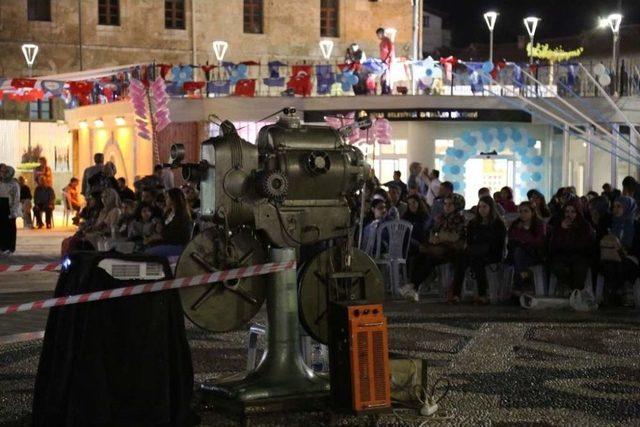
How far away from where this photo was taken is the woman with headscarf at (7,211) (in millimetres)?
21391

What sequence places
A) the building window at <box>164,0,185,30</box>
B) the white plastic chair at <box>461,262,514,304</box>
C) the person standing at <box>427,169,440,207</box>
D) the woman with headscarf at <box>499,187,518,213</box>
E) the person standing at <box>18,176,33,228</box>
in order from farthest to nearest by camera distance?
1. the building window at <box>164,0,185,30</box>
2. the person standing at <box>18,176,33,228</box>
3. the person standing at <box>427,169,440,207</box>
4. the woman with headscarf at <box>499,187,518,213</box>
5. the white plastic chair at <box>461,262,514,304</box>

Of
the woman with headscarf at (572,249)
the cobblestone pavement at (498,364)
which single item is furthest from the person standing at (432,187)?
the cobblestone pavement at (498,364)

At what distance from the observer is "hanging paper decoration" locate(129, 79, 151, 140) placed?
2567cm

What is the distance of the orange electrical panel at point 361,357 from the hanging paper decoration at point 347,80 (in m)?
21.1

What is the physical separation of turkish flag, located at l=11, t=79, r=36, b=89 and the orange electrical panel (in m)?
20.0

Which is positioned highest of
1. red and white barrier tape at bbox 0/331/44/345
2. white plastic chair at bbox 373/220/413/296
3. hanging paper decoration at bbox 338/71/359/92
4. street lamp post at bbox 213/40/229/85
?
street lamp post at bbox 213/40/229/85

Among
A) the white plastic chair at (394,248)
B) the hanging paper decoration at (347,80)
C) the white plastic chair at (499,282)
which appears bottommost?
the white plastic chair at (499,282)

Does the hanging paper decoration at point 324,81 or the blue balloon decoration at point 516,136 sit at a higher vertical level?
the hanging paper decoration at point 324,81

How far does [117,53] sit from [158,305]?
39747mm

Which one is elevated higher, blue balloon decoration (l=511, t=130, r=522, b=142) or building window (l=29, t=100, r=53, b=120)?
building window (l=29, t=100, r=53, b=120)

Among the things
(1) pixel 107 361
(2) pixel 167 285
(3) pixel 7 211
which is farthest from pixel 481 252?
(3) pixel 7 211

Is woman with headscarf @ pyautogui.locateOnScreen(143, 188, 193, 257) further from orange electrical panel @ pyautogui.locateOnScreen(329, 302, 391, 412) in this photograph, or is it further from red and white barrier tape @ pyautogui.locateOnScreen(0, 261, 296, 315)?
orange electrical panel @ pyautogui.locateOnScreen(329, 302, 391, 412)

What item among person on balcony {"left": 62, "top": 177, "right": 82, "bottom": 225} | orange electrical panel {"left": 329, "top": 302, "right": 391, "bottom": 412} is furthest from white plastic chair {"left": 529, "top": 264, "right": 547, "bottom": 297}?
person on balcony {"left": 62, "top": 177, "right": 82, "bottom": 225}

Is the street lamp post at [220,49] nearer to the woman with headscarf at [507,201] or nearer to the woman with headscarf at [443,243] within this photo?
the woman with headscarf at [507,201]
